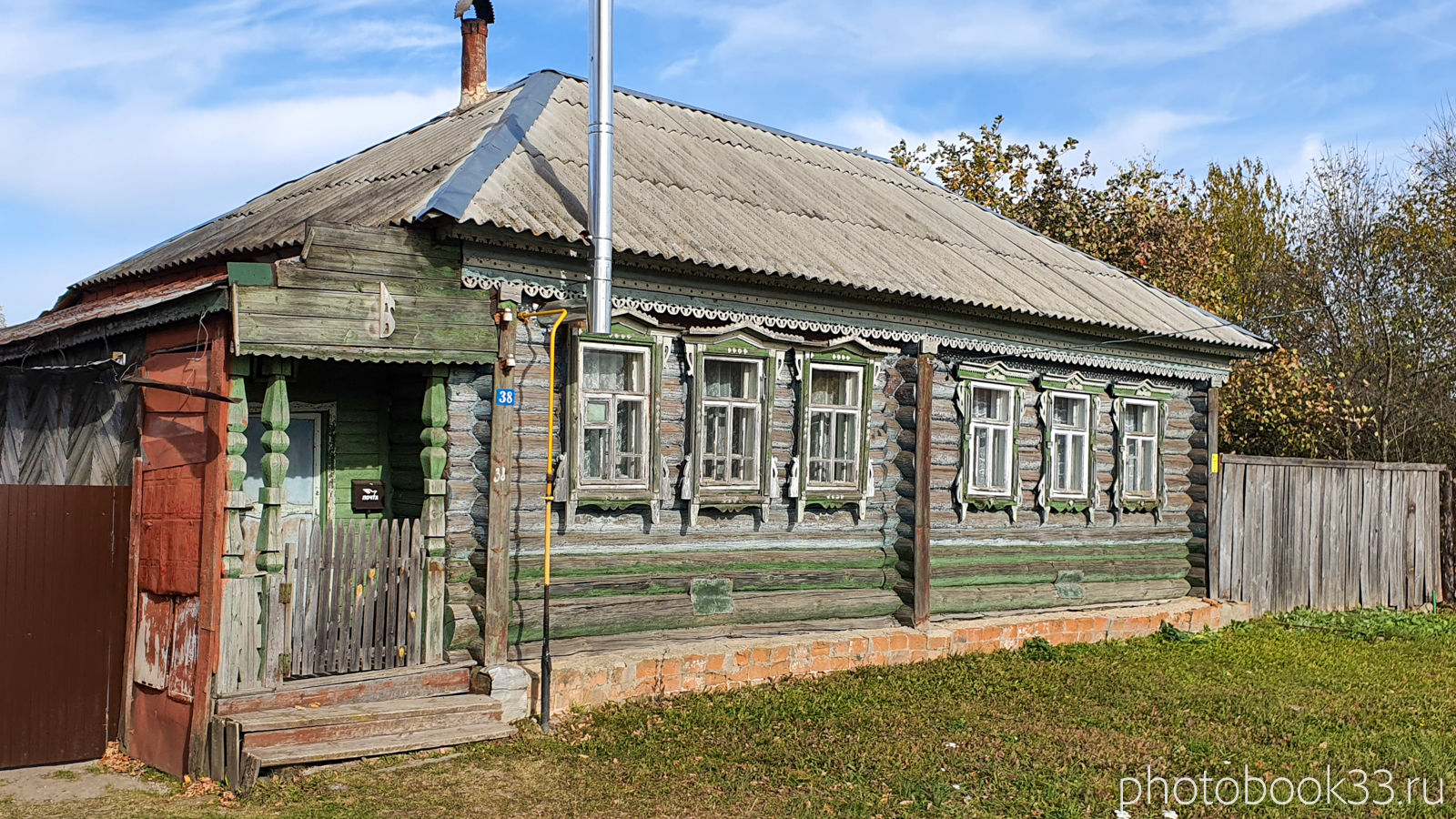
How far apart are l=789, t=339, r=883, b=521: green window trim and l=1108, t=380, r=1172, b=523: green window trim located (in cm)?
382

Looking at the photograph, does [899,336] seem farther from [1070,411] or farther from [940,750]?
[940,750]

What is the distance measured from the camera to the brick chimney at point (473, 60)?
13.1 m

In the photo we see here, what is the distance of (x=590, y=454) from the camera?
977 cm

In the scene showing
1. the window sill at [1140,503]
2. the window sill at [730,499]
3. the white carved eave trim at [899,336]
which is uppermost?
the white carved eave trim at [899,336]

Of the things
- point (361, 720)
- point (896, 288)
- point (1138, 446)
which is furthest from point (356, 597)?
point (1138, 446)

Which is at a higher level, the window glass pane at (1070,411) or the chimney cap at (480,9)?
the chimney cap at (480,9)

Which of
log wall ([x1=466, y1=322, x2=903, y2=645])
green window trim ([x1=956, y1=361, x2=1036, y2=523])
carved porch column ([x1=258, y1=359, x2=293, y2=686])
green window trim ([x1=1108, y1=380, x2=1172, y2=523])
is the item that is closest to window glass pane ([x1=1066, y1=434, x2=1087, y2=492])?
green window trim ([x1=1108, y1=380, x2=1172, y2=523])

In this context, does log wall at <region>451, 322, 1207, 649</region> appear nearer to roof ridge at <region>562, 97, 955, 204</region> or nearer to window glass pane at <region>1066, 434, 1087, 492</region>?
window glass pane at <region>1066, 434, 1087, 492</region>

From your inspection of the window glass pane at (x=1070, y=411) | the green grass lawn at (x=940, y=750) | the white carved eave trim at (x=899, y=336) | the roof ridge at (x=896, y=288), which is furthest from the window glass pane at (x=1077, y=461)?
the green grass lawn at (x=940, y=750)

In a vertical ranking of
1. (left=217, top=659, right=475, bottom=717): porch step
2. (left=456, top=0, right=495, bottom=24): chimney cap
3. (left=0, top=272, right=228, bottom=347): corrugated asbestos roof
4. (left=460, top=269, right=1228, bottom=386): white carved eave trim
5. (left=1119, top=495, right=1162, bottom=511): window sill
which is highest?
(left=456, top=0, right=495, bottom=24): chimney cap

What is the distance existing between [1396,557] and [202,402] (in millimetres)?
15101

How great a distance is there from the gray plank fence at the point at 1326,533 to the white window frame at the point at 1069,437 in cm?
214

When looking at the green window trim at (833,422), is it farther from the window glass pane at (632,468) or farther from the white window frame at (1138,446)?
the white window frame at (1138,446)

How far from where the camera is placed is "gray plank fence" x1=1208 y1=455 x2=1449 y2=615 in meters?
15.1
